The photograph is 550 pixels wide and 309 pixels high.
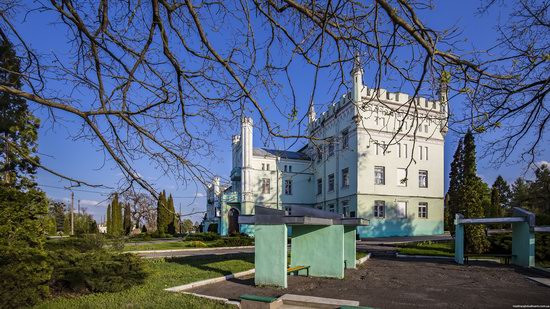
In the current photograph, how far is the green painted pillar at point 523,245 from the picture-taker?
52.0ft

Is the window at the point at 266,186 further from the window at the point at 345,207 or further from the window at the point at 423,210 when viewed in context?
the window at the point at 423,210

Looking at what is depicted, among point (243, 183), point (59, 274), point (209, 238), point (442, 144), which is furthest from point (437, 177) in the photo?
point (59, 274)

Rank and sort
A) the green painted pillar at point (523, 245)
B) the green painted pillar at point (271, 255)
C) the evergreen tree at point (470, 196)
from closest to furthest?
1. the green painted pillar at point (271, 255)
2. the green painted pillar at point (523, 245)
3. the evergreen tree at point (470, 196)

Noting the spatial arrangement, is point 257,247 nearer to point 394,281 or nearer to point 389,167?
point 394,281

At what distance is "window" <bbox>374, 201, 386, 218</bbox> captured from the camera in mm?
36906

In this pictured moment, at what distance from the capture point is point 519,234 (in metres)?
16.8

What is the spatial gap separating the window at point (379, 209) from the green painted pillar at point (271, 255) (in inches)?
1093

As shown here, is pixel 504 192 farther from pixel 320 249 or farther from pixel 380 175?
pixel 320 249

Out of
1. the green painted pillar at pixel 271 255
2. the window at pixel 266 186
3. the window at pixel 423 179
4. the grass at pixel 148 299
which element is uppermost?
the window at pixel 423 179

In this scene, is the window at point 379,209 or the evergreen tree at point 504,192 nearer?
the window at point 379,209

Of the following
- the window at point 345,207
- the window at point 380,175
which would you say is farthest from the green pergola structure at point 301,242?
the window at point 345,207

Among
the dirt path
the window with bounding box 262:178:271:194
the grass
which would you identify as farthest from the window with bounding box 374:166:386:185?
the grass

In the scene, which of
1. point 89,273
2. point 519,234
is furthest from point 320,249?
point 519,234

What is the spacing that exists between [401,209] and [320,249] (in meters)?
27.2
